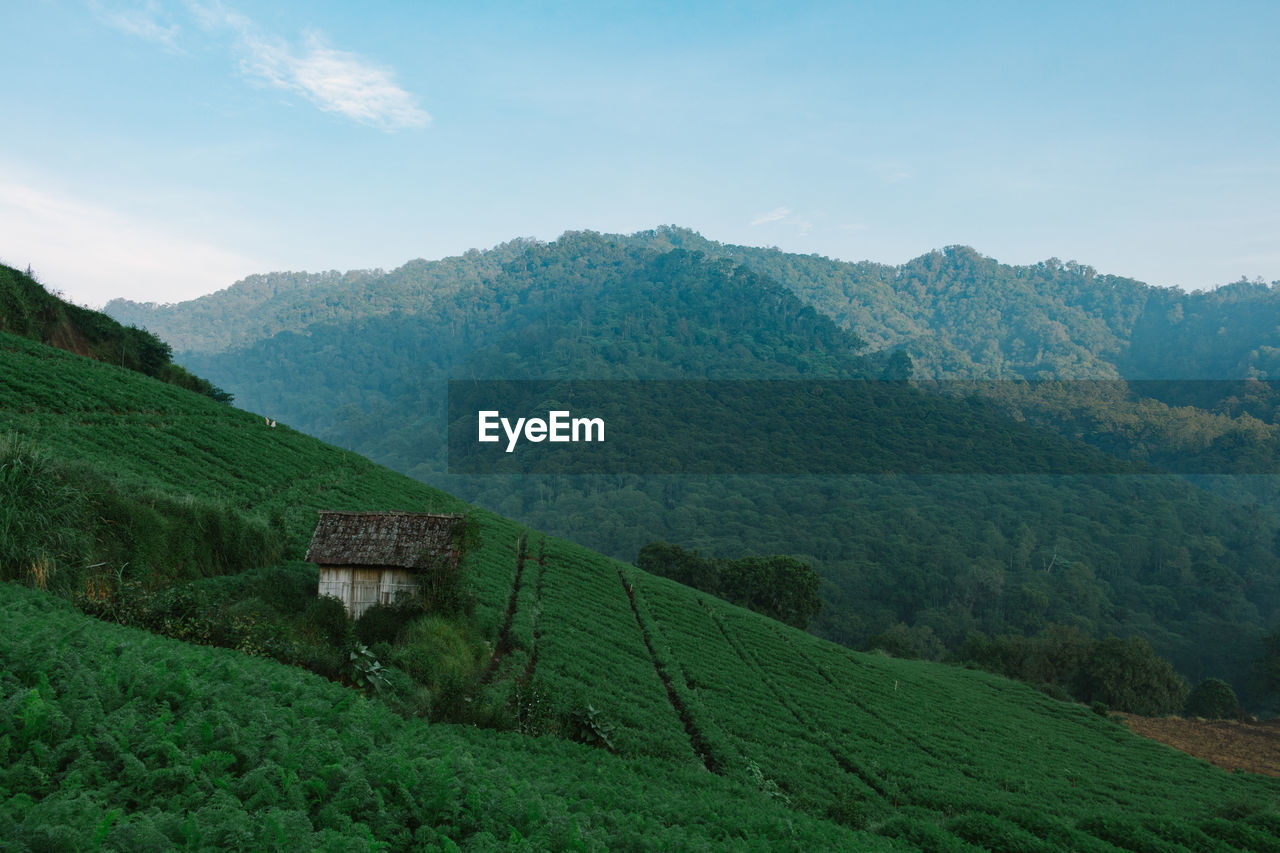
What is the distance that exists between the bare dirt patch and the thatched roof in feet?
143

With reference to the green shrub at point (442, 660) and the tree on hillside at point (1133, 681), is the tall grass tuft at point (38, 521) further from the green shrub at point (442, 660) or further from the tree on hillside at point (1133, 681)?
the tree on hillside at point (1133, 681)

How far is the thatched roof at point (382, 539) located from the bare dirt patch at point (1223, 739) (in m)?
43.6

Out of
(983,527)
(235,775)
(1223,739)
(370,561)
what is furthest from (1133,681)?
(235,775)

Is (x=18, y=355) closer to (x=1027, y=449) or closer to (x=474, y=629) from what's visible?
(x=474, y=629)

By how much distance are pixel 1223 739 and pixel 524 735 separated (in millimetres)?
51450

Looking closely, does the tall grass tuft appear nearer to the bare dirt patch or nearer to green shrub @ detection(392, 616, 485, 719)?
green shrub @ detection(392, 616, 485, 719)

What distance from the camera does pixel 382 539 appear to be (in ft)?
80.2

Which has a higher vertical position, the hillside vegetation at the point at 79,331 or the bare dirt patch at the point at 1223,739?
the hillside vegetation at the point at 79,331

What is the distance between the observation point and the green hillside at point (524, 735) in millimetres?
7605

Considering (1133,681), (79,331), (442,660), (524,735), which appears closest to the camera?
(524,735)

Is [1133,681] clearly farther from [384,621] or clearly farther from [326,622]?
[326,622]

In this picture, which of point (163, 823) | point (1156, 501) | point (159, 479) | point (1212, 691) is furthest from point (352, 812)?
point (1156, 501)

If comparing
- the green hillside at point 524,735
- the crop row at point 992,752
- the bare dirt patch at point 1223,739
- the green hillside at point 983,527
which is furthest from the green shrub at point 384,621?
the green hillside at point 983,527

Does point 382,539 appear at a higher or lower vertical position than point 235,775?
higher
